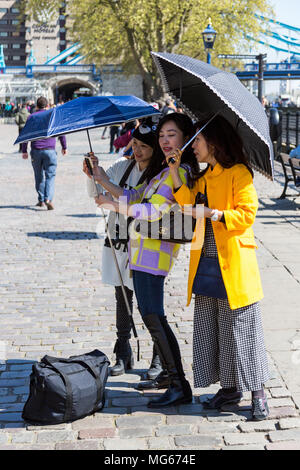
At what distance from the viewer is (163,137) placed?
386 cm

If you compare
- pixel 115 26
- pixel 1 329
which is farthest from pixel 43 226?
pixel 115 26

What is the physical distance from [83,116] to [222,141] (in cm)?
84

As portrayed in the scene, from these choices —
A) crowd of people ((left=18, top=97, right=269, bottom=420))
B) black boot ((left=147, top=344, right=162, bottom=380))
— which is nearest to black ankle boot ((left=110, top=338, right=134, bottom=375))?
black boot ((left=147, top=344, right=162, bottom=380))

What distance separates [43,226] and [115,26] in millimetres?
29614

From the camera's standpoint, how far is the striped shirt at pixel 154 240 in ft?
12.6

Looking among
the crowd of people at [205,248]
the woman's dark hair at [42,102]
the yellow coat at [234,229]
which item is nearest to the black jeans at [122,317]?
the crowd of people at [205,248]

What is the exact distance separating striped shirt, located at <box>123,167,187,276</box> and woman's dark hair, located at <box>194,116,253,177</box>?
23 centimetres

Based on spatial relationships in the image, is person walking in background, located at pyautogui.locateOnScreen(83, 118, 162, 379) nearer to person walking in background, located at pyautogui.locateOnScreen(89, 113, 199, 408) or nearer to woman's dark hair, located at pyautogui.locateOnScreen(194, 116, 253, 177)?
person walking in background, located at pyautogui.locateOnScreen(89, 113, 199, 408)

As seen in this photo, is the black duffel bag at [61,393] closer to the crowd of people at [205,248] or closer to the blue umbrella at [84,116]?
the crowd of people at [205,248]

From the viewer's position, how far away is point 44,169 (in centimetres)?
1215

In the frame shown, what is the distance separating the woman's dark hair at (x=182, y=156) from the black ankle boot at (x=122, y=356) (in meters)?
1.15

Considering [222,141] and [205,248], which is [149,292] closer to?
[205,248]

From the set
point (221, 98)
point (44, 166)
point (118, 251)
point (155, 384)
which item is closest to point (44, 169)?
point (44, 166)

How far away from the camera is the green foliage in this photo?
36.5 metres
